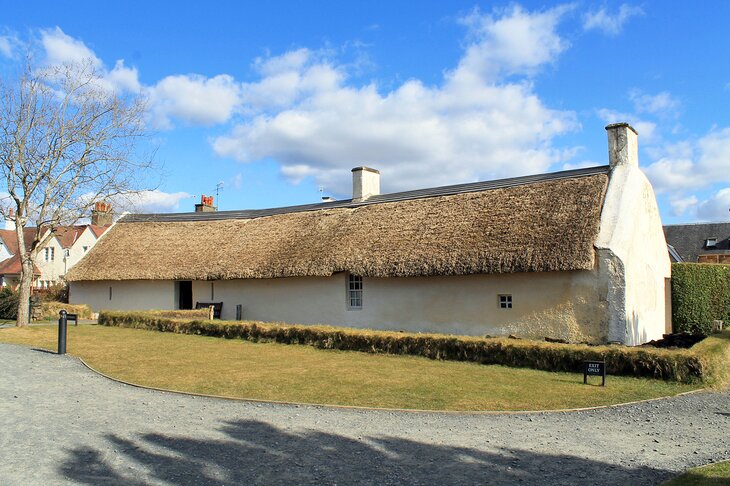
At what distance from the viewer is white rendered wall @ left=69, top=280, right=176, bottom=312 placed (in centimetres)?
2708

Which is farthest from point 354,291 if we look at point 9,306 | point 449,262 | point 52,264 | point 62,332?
point 52,264

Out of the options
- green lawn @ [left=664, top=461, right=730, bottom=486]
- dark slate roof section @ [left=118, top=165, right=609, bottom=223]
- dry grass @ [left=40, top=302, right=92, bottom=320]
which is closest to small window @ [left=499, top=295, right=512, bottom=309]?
dark slate roof section @ [left=118, top=165, right=609, bottom=223]

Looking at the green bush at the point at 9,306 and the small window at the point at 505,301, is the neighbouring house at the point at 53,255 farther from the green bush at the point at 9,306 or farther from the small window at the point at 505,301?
the small window at the point at 505,301

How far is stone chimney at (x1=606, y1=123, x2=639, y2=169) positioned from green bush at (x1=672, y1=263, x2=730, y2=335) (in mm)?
6055

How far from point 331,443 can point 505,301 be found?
11.2 metres

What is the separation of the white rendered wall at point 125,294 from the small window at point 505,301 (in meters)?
16.5

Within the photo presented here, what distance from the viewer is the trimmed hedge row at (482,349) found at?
1134cm

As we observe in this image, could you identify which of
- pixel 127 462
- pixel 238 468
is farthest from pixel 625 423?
pixel 127 462

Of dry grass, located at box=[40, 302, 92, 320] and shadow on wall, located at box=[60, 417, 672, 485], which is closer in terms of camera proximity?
Answer: shadow on wall, located at box=[60, 417, 672, 485]

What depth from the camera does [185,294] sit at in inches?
1096

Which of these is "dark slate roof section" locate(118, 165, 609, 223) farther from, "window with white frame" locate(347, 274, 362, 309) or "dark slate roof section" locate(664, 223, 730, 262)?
"dark slate roof section" locate(664, 223, 730, 262)

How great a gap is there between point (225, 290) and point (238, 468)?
63.5 ft

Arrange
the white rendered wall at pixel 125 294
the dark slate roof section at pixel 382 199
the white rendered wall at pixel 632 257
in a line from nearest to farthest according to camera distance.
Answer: the white rendered wall at pixel 632 257
the dark slate roof section at pixel 382 199
the white rendered wall at pixel 125 294

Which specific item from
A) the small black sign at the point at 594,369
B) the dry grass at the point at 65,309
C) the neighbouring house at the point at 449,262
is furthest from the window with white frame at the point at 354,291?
the dry grass at the point at 65,309
